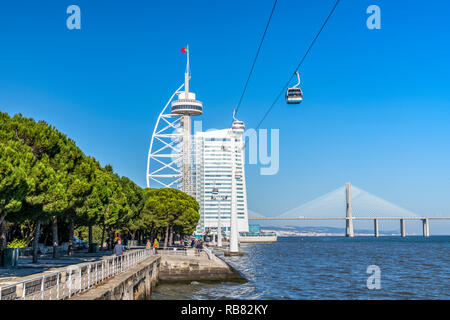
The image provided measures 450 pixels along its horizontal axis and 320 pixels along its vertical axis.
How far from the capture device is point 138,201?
71.1m

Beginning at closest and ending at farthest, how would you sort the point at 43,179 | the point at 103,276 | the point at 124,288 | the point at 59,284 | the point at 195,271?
the point at 59,284
the point at 103,276
the point at 124,288
the point at 43,179
the point at 195,271

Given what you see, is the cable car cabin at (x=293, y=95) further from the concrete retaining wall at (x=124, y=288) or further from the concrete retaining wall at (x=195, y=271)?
the concrete retaining wall at (x=195, y=271)

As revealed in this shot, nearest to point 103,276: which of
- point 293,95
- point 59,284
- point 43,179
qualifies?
point 59,284

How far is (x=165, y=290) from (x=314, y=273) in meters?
20.2

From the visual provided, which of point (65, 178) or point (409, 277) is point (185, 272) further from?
point (409, 277)

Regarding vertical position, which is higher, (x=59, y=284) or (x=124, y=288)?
(x=59, y=284)

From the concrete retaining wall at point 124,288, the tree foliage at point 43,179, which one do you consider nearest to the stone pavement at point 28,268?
the tree foliage at point 43,179

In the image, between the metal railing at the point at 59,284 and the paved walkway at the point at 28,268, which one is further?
the paved walkway at the point at 28,268

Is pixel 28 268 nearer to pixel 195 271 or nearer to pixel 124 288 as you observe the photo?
pixel 124 288

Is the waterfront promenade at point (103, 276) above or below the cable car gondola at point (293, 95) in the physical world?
below

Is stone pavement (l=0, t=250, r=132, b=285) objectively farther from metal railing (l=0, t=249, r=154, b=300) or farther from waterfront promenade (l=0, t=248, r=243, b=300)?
metal railing (l=0, t=249, r=154, b=300)

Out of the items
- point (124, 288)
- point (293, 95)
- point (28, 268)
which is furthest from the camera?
point (28, 268)

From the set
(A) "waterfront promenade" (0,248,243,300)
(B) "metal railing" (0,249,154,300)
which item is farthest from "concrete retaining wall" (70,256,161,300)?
(B) "metal railing" (0,249,154,300)

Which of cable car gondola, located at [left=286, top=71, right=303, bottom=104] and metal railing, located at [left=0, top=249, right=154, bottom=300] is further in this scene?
cable car gondola, located at [left=286, top=71, right=303, bottom=104]
